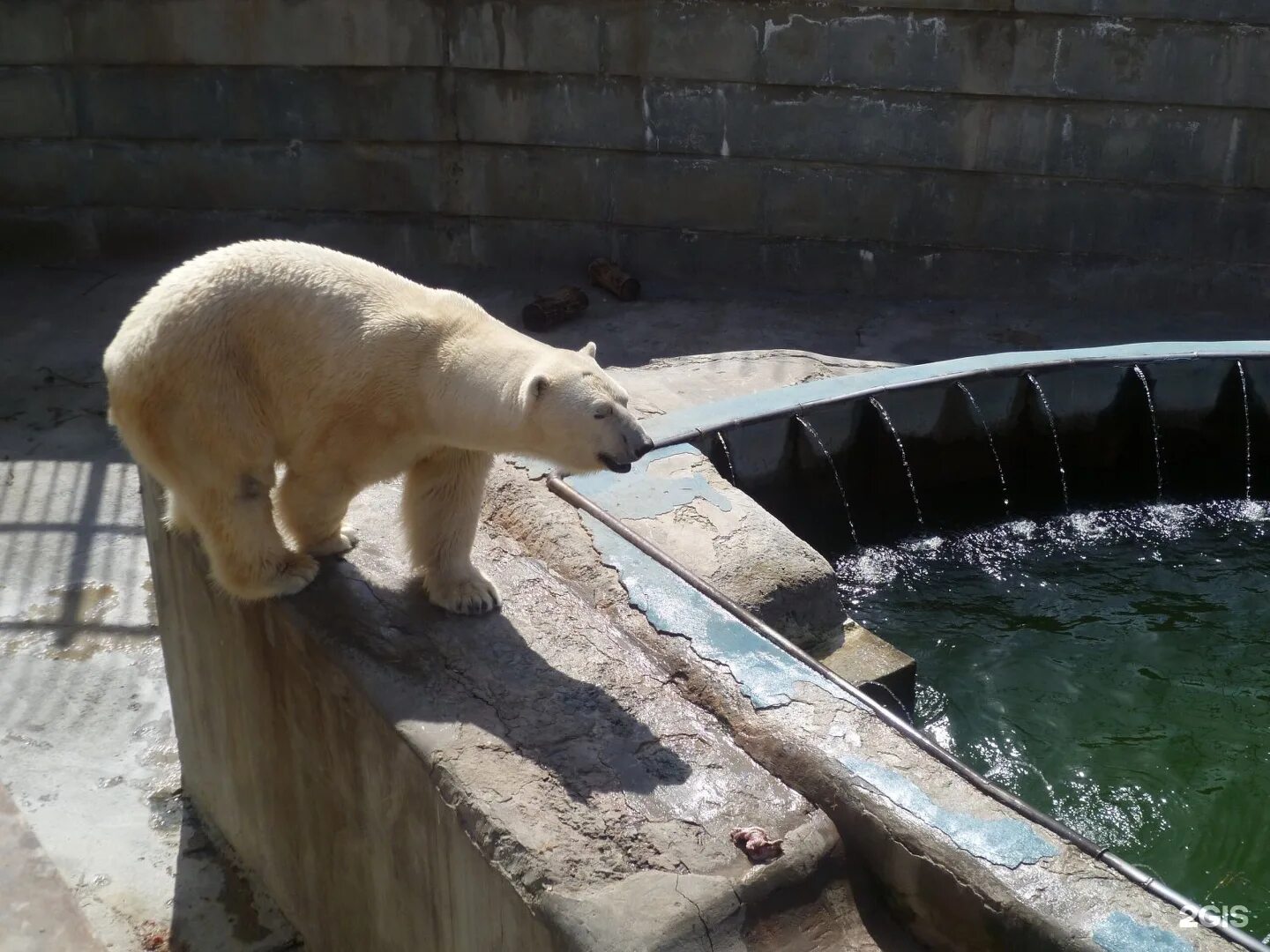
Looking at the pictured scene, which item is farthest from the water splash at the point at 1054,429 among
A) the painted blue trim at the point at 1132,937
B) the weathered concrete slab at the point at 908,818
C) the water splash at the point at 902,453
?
the painted blue trim at the point at 1132,937

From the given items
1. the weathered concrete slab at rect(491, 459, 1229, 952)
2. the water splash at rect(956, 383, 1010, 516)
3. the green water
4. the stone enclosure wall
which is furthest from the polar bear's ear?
Result: the stone enclosure wall

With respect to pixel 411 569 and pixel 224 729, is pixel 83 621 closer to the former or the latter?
pixel 224 729

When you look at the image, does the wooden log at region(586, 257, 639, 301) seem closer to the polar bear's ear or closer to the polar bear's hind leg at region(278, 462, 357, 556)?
the polar bear's hind leg at region(278, 462, 357, 556)

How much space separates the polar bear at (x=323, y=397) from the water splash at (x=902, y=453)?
2.61 m

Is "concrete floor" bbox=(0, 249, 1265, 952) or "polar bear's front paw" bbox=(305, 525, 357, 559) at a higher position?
"polar bear's front paw" bbox=(305, 525, 357, 559)

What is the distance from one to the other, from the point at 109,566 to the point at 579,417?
3.25 metres

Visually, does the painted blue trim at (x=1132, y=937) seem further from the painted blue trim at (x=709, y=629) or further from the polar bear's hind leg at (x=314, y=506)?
the polar bear's hind leg at (x=314, y=506)

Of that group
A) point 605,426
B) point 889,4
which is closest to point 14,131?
point 889,4

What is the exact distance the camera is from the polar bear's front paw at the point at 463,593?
11.7ft

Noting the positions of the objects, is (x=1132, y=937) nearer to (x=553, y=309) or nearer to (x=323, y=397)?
(x=323, y=397)

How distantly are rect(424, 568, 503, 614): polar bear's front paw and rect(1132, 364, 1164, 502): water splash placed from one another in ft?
12.7

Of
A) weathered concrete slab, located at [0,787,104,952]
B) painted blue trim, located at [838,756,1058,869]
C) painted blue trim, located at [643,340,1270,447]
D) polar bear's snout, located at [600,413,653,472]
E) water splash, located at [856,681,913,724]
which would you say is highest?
polar bear's snout, located at [600,413,653,472]

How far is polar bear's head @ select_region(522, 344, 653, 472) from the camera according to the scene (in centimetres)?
326

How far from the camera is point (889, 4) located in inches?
294
